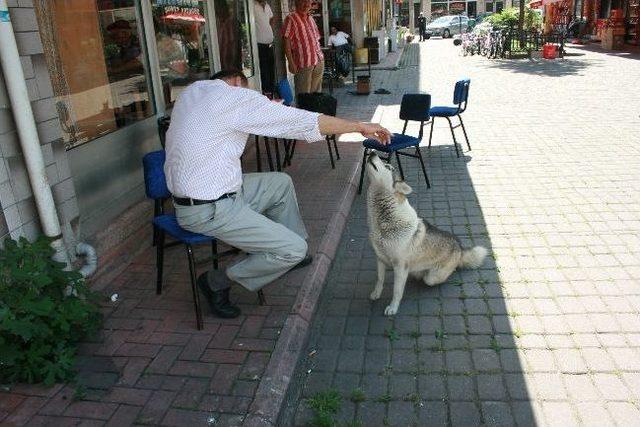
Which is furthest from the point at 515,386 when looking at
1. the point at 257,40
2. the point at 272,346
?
the point at 257,40

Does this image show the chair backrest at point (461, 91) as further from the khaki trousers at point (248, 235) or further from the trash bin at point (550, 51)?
the trash bin at point (550, 51)

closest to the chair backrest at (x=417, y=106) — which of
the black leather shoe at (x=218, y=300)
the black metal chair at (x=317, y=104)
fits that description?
the black metal chair at (x=317, y=104)

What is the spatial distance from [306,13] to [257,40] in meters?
1.50

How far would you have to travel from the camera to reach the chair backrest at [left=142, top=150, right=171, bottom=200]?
4.19 m

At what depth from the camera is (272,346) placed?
3.39 m

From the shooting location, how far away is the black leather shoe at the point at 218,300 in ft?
11.9

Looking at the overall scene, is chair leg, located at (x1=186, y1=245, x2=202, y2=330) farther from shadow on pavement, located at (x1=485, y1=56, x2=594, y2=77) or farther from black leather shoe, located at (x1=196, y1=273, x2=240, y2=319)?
shadow on pavement, located at (x1=485, y1=56, x2=594, y2=77)

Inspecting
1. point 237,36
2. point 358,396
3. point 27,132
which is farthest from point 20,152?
point 237,36

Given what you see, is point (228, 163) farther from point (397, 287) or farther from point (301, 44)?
point (301, 44)

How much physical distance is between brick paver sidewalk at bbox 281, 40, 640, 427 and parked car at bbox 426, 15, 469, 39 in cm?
3393

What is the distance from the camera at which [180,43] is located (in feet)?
21.2

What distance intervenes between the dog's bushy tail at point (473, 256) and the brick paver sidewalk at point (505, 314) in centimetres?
9

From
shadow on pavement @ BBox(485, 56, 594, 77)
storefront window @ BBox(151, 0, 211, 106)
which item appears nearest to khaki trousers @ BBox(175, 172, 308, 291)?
storefront window @ BBox(151, 0, 211, 106)

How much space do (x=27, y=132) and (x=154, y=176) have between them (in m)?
1.08
